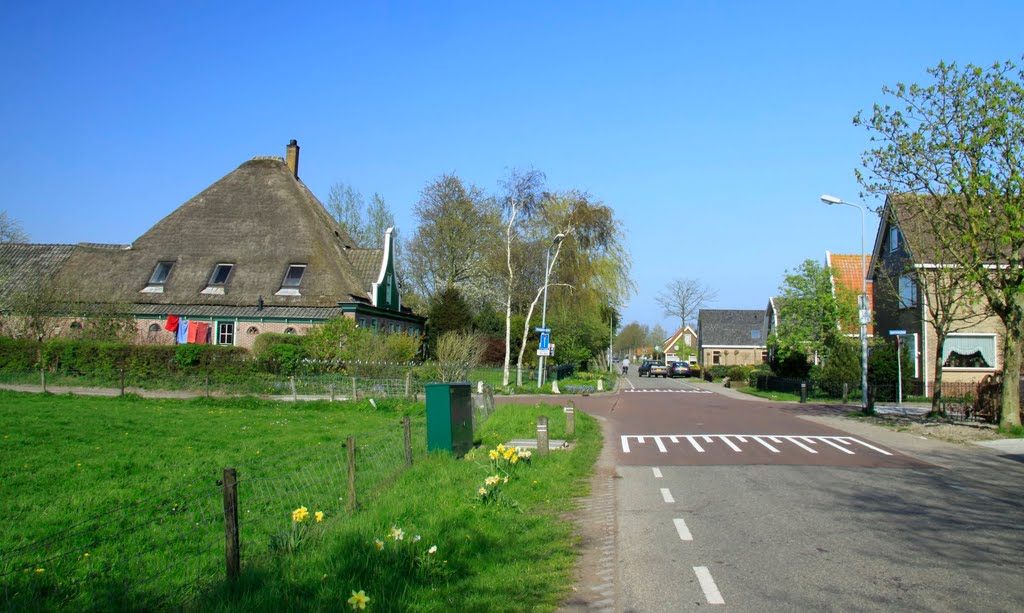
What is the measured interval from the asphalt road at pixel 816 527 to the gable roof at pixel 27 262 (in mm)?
36792

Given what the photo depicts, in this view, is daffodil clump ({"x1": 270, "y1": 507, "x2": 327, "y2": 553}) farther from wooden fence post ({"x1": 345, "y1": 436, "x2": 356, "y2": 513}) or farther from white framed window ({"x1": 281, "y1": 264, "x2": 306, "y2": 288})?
white framed window ({"x1": 281, "y1": 264, "x2": 306, "y2": 288})

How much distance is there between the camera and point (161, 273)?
44.1 meters

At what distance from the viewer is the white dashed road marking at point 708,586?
6457 mm

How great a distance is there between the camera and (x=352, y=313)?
1639 inches

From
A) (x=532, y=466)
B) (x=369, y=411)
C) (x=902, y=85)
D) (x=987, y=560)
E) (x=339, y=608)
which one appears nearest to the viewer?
(x=339, y=608)

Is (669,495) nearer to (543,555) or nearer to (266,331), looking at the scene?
(543,555)

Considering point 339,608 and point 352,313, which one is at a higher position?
point 352,313

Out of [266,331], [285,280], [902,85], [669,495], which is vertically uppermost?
[902,85]

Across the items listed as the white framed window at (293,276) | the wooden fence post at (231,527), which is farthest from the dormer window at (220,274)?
the wooden fence post at (231,527)

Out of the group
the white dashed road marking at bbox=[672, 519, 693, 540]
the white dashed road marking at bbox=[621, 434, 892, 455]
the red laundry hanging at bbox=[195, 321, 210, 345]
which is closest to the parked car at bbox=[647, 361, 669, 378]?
the red laundry hanging at bbox=[195, 321, 210, 345]

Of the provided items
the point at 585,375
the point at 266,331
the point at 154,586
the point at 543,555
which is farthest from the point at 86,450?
the point at 585,375

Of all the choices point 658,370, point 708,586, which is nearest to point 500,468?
point 708,586

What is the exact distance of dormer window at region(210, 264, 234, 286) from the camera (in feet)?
142

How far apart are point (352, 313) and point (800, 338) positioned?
2287 cm
